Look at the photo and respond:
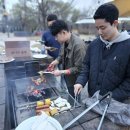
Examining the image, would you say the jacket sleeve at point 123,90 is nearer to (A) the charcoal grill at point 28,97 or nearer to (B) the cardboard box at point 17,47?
(A) the charcoal grill at point 28,97

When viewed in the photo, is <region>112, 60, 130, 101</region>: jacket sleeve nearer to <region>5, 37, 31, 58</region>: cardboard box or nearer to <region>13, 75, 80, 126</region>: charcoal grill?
<region>13, 75, 80, 126</region>: charcoal grill

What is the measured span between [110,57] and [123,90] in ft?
1.14

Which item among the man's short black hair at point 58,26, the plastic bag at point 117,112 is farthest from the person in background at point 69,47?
the plastic bag at point 117,112

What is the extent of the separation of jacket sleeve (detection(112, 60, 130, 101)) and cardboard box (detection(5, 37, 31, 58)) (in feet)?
7.43

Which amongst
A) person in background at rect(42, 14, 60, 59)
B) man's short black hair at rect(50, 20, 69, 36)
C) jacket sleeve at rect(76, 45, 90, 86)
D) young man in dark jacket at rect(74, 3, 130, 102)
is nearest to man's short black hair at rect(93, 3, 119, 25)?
young man in dark jacket at rect(74, 3, 130, 102)

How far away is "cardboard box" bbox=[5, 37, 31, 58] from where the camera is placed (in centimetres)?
338

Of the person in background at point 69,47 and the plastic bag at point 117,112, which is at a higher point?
the person in background at point 69,47

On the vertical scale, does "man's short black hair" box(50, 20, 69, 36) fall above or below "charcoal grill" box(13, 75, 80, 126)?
above

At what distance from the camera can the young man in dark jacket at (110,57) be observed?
168 centimetres

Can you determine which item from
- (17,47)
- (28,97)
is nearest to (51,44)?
(17,47)

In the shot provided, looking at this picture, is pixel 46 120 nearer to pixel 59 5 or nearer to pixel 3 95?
pixel 3 95

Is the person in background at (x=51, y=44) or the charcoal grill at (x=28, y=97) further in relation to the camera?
the person in background at (x=51, y=44)

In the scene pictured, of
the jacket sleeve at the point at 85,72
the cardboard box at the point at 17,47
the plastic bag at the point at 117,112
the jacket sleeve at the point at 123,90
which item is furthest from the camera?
the cardboard box at the point at 17,47

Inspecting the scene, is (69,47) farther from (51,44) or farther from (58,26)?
(51,44)
